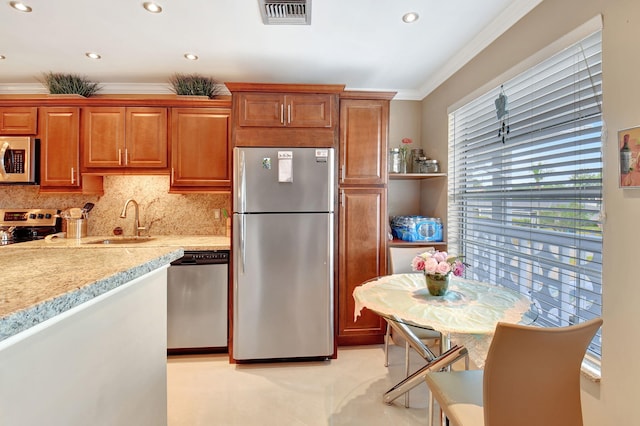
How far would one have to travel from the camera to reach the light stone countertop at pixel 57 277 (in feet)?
1.85

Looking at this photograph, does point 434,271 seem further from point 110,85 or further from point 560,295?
point 110,85

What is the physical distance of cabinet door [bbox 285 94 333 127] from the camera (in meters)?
2.52

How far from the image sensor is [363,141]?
2.71m

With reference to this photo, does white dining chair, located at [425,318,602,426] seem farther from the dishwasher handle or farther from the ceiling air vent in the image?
the dishwasher handle

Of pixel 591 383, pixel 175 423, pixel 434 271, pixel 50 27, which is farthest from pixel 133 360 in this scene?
pixel 50 27

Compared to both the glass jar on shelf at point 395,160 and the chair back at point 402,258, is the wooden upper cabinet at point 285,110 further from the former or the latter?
the chair back at point 402,258

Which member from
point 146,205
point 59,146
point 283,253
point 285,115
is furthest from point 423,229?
point 59,146

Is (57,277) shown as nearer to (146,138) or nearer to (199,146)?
(199,146)

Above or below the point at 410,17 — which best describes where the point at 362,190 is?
below

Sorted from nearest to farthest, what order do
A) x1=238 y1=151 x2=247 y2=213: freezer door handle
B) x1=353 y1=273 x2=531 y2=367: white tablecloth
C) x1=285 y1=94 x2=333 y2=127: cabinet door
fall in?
x1=353 y1=273 x2=531 y2=367: white tablecloth < x1=238 y1=151 x2=247 y2=213: freezer door handle < x1=285 y1=94 x2=333 y2=127: cabinet door

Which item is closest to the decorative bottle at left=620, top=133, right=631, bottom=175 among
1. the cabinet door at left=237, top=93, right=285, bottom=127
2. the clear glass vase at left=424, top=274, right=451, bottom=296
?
the clear glass vase at left=424, top=274, right=451, bottom=296

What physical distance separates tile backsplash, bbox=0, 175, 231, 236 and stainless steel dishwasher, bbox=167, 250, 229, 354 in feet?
2.06

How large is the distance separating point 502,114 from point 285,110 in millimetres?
1591

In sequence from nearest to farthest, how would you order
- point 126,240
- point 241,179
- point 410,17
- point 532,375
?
1. point 532,375
2. point 410,17
3. point 241,179
4. point 126,240
